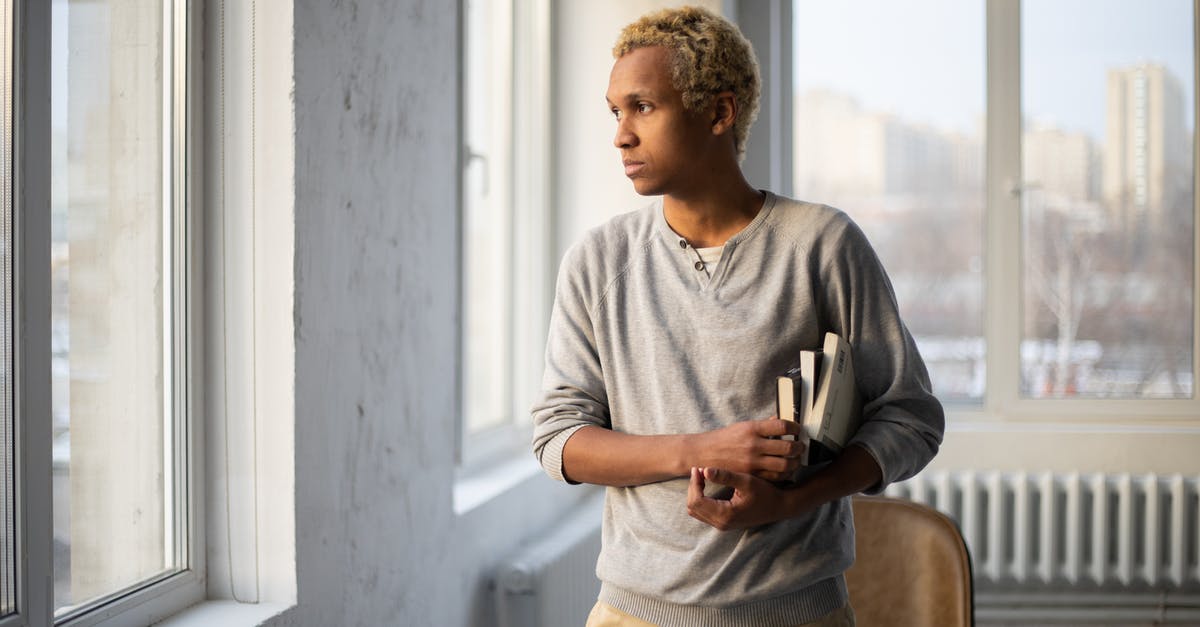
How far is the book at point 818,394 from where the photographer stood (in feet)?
3.78

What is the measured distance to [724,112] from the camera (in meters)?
1.26

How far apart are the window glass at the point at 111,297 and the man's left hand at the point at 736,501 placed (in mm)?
873

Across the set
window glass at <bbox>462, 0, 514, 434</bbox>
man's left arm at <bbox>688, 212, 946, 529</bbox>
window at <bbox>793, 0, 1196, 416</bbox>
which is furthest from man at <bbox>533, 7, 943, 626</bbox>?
window at <bbox>793, 0, 1196, 416</bbox>

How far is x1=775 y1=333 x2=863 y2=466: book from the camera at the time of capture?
3.78ft

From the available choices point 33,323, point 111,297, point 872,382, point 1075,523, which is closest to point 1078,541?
point 1075,523

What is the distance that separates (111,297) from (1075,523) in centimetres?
332

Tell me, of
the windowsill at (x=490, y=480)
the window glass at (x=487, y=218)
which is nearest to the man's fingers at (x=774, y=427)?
the windowsill at (x=490, y=480)

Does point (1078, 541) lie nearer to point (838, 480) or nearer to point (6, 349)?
point (838, 480)

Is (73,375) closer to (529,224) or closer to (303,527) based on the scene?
(303,527)

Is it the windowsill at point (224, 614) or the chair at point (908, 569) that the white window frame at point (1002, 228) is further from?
the windowsill at point (224, 614)

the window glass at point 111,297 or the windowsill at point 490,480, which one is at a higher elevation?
the window glass at point 111,297

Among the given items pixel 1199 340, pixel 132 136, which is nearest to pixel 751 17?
pixel 1199 340

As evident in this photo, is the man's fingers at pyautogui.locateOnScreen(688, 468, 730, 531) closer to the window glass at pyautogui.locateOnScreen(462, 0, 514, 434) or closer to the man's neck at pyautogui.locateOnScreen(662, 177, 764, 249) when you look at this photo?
the man's neck at pyautogui.locateOnScreen(662, 177, 764, 249)

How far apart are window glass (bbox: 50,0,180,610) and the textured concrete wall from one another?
0.67 feet
